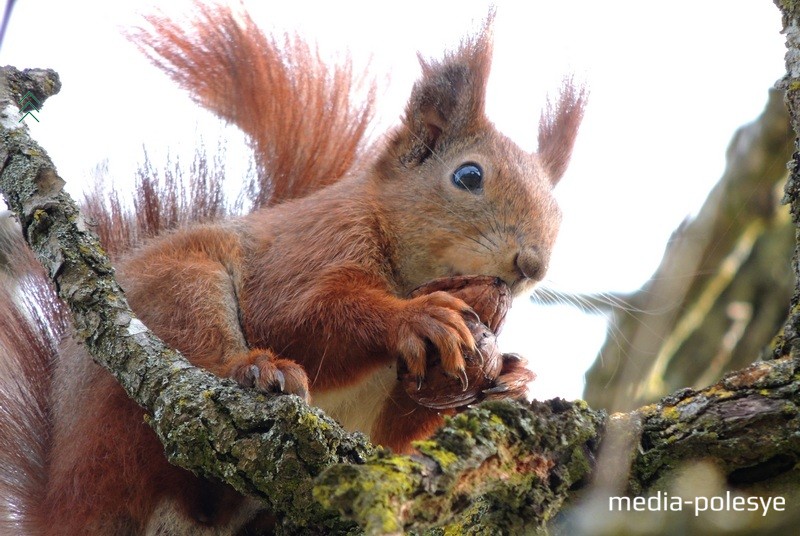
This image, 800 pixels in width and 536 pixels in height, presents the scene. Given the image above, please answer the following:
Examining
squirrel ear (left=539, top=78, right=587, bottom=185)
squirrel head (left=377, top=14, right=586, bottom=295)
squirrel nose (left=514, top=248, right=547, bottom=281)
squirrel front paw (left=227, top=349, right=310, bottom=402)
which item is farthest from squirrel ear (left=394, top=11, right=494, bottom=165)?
squirrel front paw (left=227, top=349, right=310, bottom=402)

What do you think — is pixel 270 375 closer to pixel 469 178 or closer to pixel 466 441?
pixel 466 441

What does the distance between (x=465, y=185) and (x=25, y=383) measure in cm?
140

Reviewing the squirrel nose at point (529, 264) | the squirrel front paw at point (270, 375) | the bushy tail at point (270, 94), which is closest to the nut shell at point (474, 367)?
the squirrel nose at point (529, 264)

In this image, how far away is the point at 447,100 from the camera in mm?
2893

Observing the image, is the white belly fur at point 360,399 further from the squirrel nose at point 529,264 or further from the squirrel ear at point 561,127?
the squirrel ear at point 561,127

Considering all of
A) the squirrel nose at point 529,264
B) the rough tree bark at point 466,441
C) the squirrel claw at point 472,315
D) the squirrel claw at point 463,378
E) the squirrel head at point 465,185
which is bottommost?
the rough tree bark at point 466,441

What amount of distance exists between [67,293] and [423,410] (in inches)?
40.6

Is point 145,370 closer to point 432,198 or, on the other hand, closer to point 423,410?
point 423,410

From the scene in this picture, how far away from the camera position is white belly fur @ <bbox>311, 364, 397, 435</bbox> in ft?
7.62

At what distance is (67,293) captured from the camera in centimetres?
183

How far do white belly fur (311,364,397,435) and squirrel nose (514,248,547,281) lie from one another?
0.44 meters

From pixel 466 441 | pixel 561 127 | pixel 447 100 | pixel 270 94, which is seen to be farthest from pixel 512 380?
pixel 270 94

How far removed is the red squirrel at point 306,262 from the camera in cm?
213

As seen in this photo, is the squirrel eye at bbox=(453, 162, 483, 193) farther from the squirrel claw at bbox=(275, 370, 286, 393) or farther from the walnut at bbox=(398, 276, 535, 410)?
the squirrel claw at bbox=(275, 370, 286, 393)
